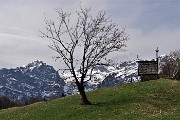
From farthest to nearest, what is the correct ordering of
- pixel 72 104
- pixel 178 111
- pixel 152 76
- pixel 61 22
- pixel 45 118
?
pixel 152 76 → pixel 61 22 → pixel 72 104 → pixel 45 118 → pixel 178 111

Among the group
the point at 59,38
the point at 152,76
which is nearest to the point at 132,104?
the point at 59,38

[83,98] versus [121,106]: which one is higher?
[83,98]

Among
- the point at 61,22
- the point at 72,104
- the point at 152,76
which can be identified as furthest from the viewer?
the point at 152,76

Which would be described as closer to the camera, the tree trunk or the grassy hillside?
the grassy hillside

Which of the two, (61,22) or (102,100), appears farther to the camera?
(61,22)

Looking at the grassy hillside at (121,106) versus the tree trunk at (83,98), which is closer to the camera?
the grassy hillside at (121,106)

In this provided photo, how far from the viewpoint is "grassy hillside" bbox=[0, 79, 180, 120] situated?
32938 mm

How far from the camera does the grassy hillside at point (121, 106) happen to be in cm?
3294

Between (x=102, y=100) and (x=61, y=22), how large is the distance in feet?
30.9

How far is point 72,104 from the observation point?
3962cm

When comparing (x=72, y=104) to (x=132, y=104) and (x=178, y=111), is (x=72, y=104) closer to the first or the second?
(x=132, y=104)

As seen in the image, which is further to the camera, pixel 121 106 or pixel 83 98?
pixel 83 98

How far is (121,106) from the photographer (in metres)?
35.6

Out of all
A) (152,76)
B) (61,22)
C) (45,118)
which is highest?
(61,22)
